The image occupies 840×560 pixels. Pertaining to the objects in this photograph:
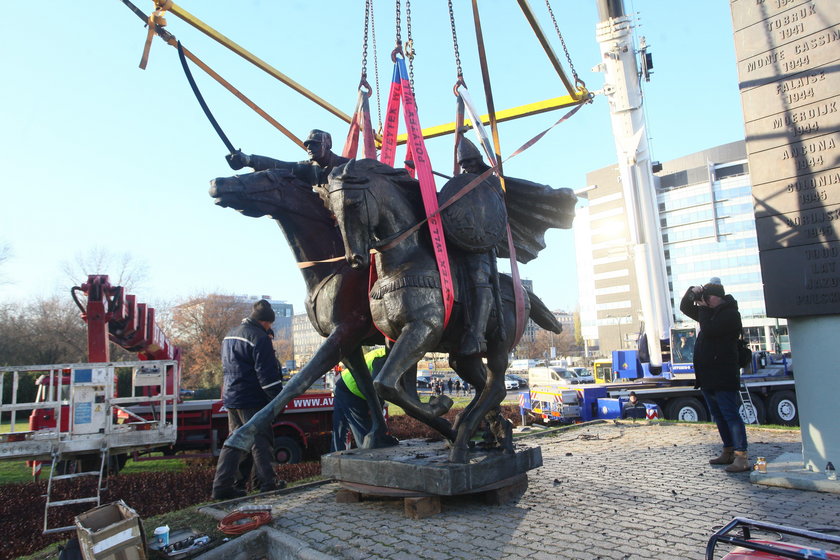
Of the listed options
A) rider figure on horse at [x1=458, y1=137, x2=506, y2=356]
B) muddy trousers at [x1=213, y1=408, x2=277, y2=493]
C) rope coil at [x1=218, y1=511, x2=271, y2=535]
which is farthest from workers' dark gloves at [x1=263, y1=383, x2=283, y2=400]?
rider figure on horse at [x1=458, y1=137, x2=506, y2=356]

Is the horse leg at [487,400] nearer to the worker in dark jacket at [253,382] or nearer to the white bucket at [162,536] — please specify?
the worker in dark jacket at [253,382]

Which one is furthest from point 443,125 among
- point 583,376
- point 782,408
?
point 583,376

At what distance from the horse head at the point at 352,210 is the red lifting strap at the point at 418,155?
626 mm

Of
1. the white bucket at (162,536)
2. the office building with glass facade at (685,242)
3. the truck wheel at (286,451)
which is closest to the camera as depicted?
the white bucket at (162,536)

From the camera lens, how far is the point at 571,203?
5.68 m

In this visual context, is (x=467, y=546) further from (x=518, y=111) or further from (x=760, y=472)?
(x=518, y=111)

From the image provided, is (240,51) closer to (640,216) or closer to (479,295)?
(479,295)

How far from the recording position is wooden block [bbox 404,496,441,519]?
412 centimetres

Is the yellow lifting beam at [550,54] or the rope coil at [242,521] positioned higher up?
the yellow lifting beam at [550,54]

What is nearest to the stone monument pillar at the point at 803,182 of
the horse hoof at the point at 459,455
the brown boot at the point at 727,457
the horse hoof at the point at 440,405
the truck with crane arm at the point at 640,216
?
the brown boot at the point at 727,457

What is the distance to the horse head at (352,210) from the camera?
4016mm

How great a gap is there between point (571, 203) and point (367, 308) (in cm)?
245

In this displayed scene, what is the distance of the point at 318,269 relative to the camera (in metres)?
5.18

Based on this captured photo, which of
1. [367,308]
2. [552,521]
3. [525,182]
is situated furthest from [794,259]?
[367,308]
